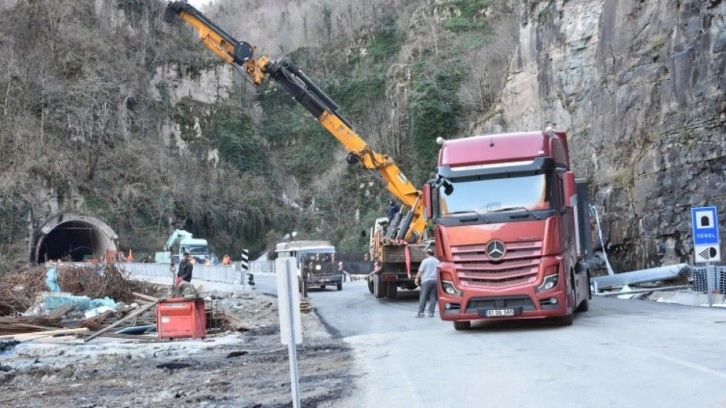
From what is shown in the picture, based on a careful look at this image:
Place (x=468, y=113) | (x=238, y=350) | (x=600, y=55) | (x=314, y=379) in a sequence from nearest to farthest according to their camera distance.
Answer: (x=314, y=379), (x=238, y=350), (x=600, y=55), (x=468, y=113)

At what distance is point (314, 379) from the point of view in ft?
36.2

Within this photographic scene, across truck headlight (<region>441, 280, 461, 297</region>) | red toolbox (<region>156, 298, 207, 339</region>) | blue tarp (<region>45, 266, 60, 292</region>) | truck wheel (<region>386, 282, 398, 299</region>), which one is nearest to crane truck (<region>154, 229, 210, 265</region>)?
blue tarp (<region>45, 266, 60, 292</region>)

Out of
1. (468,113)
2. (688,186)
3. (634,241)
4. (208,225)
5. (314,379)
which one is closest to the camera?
(314,379)

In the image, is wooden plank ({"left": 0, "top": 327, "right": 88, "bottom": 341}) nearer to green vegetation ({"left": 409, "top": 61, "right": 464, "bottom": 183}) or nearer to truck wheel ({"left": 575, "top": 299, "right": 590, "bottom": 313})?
truck wheel ({"left": 575, "top": 299, "right": 590, "bottom": 313})

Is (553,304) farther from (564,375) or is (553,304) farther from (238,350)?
(238,350)

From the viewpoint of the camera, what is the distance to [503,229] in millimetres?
14188

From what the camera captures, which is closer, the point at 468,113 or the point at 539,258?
the point at 539,258

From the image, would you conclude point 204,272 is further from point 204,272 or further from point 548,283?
point 548,283

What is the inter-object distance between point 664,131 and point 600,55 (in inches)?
368

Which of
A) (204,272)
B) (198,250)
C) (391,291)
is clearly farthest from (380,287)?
(198,250)

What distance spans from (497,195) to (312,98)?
15713 millimetres

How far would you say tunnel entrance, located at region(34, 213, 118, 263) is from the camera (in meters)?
57.0

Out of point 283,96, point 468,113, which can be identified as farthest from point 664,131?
point 283,96

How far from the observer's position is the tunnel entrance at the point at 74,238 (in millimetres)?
56972
